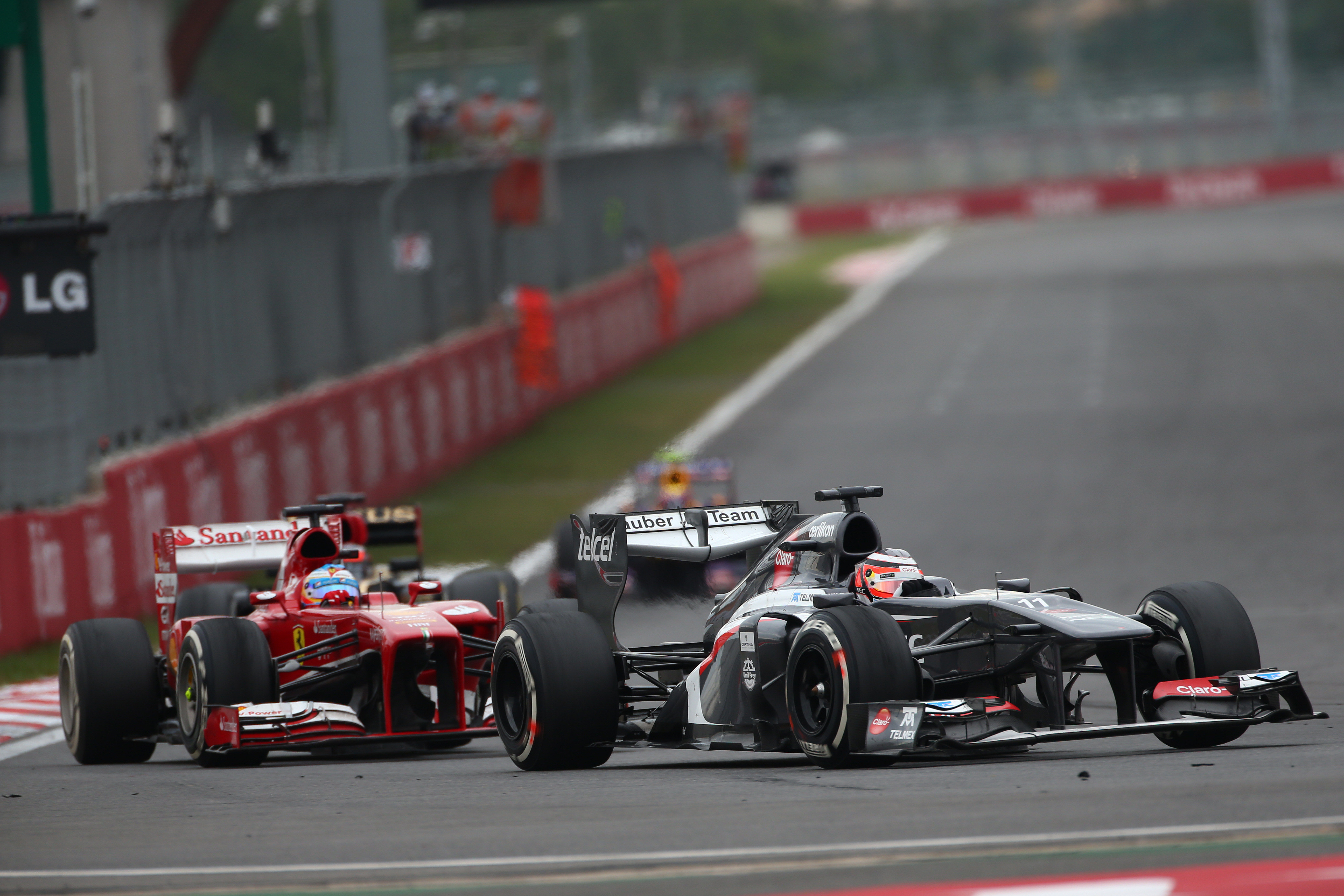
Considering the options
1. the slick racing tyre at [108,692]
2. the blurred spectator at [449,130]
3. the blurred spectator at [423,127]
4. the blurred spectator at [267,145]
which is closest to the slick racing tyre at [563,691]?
the slick racing tyre at [108,692]

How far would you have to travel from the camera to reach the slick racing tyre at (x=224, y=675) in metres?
11.3

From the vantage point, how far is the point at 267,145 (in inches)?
840

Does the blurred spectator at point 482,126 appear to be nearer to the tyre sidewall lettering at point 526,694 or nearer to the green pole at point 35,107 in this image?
the green pole at point 35,107

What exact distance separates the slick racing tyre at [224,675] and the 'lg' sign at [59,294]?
534 centimetres

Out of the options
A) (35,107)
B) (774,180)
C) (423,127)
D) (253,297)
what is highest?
(774,180)

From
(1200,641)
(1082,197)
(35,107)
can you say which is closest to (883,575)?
(1200,641)

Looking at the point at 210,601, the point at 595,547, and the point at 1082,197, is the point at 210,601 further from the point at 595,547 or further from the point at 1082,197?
the point at 1082,197

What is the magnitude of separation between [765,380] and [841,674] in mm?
25625

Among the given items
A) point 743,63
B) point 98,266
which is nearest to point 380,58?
point 98,266

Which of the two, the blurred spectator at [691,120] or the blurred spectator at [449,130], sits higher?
the blurred spectator at [691,120]

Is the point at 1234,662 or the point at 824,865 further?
the point at 1234,662

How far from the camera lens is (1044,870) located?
6434 mm

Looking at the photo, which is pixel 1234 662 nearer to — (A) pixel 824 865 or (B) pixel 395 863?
(A) pixel 824 865

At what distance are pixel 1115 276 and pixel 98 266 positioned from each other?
109 feet
